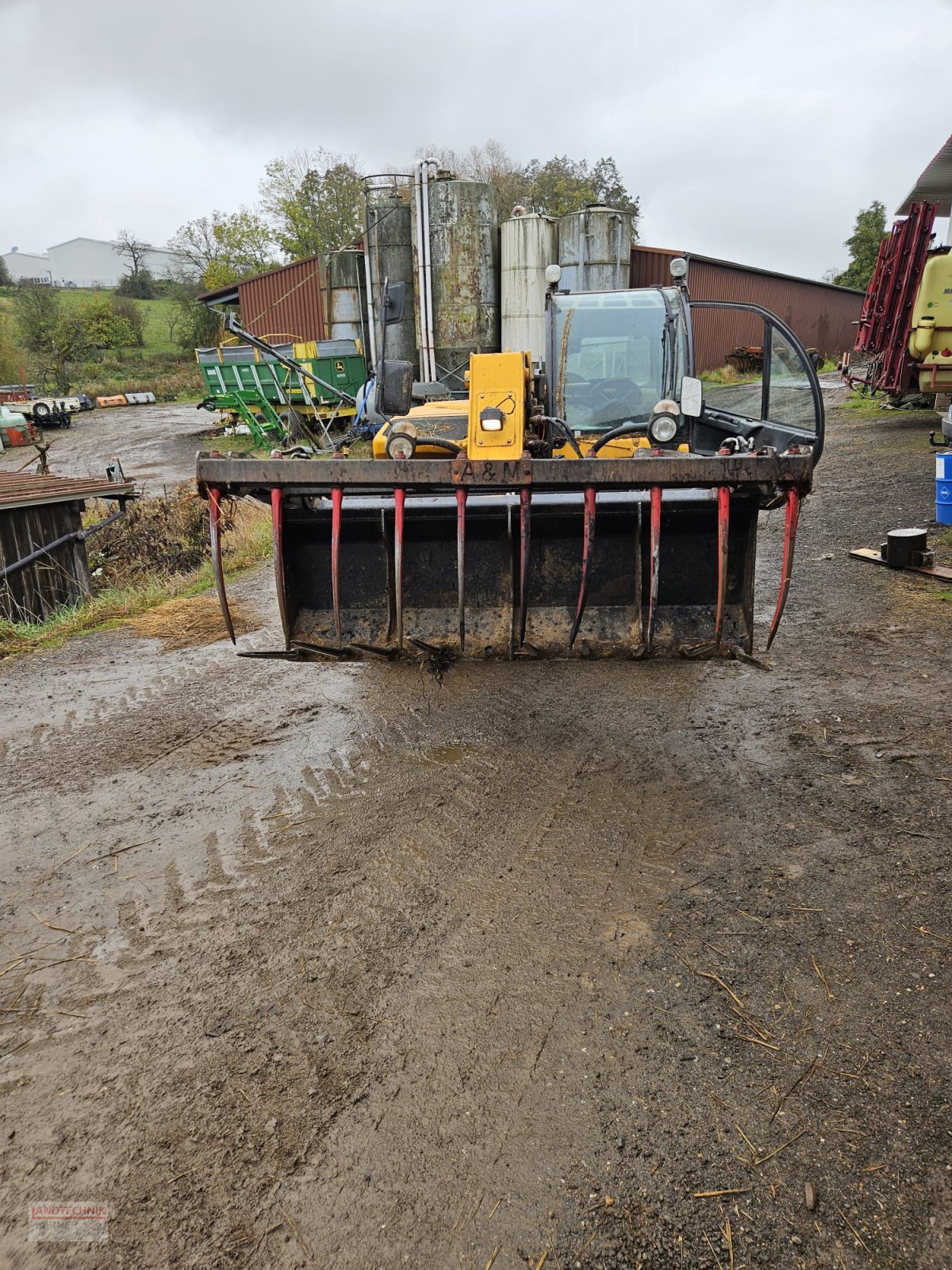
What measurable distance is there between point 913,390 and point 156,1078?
14914mm

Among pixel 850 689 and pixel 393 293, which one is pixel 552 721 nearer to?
pixel 850 689

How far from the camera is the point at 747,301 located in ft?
78.8

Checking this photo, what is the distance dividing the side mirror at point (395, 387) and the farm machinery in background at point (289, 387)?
12043 mm

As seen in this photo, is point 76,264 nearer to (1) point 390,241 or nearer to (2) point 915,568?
(1) point 390,241

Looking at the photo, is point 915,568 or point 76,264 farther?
point 76,264

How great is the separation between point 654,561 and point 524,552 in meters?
0.55

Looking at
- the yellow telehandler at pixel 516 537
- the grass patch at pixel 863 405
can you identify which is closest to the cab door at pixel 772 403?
the yellow telehandler at pixel 516 537

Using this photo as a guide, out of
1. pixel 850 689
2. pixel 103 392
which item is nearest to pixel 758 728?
pixel 850 689

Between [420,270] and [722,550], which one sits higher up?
[420,270]

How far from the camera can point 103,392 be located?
118 feet

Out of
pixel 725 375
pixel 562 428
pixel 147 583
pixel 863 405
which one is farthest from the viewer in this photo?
pixel 725 375

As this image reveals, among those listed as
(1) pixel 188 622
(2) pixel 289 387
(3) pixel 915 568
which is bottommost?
(1) pixel 188 622

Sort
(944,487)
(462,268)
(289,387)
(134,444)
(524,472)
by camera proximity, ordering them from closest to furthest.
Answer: (524,472), (944,487), (462,268), (289,387), (134,444)

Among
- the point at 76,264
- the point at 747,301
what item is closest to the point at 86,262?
the point at 76,264
